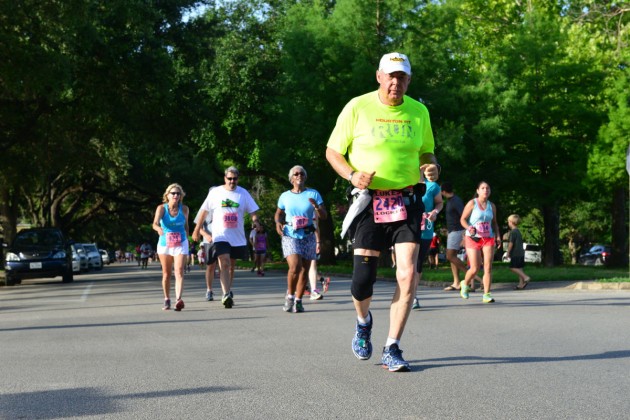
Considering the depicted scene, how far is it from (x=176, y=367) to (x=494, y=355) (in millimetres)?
2515

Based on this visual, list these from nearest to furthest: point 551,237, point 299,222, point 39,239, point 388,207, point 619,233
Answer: point 388,207, point 299,222, point 39,239, point 619,233, point 551,237

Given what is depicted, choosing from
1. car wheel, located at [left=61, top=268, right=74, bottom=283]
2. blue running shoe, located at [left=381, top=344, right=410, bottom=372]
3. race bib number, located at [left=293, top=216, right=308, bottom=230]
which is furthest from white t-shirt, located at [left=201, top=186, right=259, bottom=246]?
car wheel, located at [left=61, top=268, right=74, bottom=283]

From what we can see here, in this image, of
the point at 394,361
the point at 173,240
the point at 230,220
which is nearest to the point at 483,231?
the point at 230,220

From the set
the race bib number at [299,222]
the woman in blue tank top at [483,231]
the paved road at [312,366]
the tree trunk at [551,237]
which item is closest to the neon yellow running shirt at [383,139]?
the paved road at [312,366]

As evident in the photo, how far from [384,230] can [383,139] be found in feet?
2.17

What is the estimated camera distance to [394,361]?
6.88 m

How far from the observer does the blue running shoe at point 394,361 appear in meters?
6.87

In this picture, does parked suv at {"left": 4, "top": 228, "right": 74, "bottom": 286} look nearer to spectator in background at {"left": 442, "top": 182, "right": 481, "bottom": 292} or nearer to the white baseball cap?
spectator in background at {"left": 442, "top": 182, "right": 481, "bottom": 292}

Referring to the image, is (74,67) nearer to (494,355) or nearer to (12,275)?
(12,275)

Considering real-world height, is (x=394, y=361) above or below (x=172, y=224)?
below

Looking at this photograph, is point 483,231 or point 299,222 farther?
point 483,231

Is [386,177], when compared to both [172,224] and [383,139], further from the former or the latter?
[172,224]

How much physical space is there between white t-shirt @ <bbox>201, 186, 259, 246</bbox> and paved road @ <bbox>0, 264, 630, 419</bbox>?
1286mm

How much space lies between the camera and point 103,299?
18.8 meters
